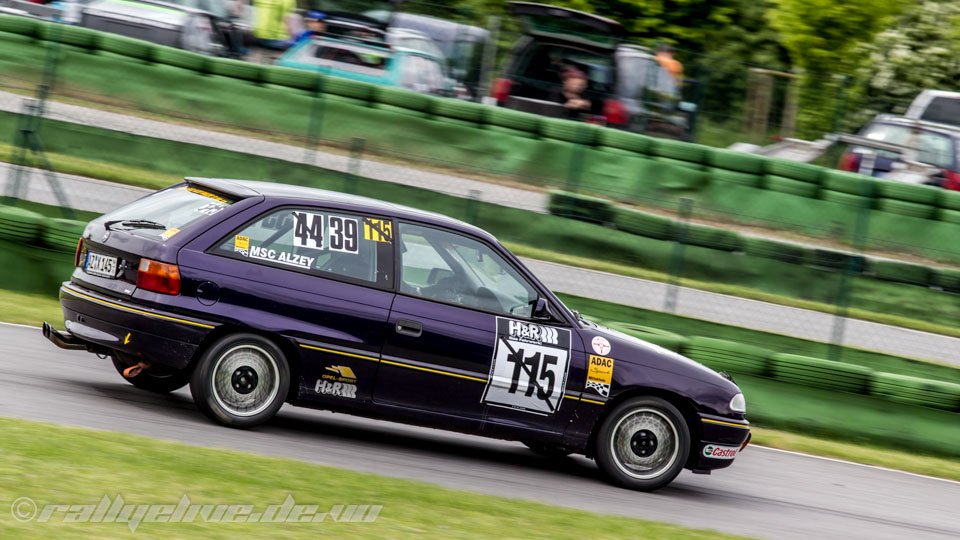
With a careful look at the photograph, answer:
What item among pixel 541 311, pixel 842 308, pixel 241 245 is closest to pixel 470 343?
pixel 541 311

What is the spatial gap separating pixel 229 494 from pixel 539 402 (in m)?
2.50

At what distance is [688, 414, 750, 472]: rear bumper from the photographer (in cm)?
820

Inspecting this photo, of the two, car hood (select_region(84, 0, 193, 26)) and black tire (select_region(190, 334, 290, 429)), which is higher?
car hood (select_region(84, 0, 193, 26))

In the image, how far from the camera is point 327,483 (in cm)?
653

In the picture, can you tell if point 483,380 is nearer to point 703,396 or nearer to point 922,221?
point 703,396

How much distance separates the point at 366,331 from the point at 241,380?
811 millimetres

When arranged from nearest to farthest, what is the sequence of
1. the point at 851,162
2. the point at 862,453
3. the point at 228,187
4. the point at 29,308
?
the point at 228,187 → the point at 29,308 → the point at 862,453 → the point at 851,162

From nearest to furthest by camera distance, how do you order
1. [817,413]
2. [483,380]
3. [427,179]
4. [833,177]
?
[483,380] < [817,413] < [427,179] < [833,177]

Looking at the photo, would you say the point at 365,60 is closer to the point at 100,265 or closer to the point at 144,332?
the point at 100,265

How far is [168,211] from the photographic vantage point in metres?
7.69

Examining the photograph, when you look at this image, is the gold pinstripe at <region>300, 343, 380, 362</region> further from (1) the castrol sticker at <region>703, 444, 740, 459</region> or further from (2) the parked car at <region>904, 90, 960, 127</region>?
(2) the parked car at <region>904, 90, 960, 127</region>

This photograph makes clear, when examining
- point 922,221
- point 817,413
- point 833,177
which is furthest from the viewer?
point 833,177

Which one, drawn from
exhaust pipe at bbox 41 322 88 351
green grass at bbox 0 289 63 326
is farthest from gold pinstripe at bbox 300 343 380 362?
green grass at bbox 0 289 63 326

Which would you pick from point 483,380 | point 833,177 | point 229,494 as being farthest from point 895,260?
point 229,494
